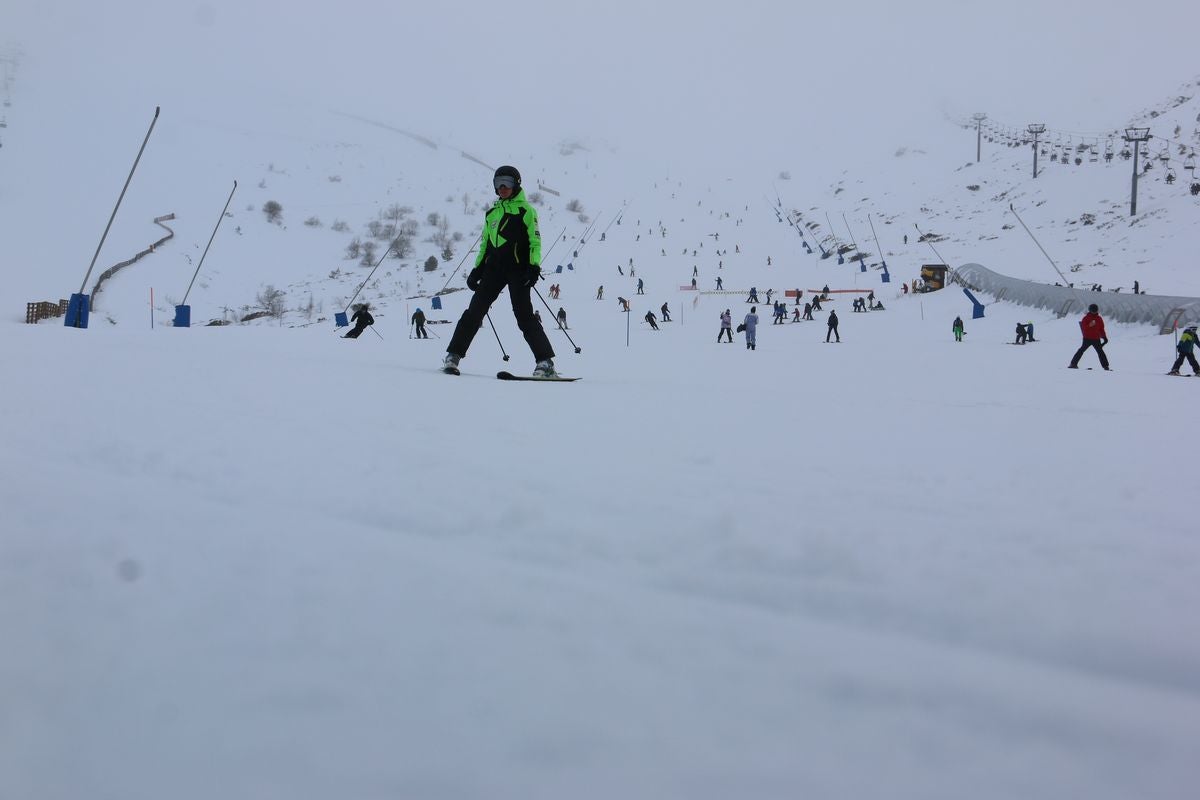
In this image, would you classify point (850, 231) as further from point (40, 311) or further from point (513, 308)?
point (513, 308)

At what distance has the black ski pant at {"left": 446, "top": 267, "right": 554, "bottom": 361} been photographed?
26.1ft

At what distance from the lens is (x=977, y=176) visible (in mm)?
61125

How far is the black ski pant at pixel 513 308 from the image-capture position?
7.96 meters

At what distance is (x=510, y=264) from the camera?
314 inches

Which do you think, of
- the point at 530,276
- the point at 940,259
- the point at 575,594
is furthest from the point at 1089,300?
the point at 575,594

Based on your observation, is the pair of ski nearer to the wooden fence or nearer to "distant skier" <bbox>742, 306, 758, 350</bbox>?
the wooden fence

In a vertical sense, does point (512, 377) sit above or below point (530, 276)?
below

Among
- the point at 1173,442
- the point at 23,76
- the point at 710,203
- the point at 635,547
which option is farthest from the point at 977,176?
the point at 23,76

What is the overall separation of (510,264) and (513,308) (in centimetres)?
47

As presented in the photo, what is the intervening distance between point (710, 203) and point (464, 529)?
6719 cm

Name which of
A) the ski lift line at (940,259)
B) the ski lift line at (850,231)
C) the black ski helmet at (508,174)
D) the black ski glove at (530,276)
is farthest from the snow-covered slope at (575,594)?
the ski lift line at (850,231)

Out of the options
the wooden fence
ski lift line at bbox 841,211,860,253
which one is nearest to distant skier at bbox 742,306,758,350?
the wooden fence

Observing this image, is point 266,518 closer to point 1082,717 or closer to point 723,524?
point 723,524

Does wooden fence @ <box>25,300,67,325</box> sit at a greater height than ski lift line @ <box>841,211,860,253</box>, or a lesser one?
lesser
